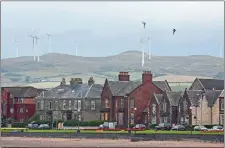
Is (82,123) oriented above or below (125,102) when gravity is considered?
below

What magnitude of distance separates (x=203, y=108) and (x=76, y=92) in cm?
3015

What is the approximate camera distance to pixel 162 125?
95.8 m

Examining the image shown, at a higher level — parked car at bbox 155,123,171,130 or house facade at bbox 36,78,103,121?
house facade at bbox 36,78,103,121

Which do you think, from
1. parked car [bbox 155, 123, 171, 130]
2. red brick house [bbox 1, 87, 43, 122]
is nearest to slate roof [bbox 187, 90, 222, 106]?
parked car [bbox 155, 123, 171, 130]

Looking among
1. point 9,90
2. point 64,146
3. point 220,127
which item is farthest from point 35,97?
point 64,146

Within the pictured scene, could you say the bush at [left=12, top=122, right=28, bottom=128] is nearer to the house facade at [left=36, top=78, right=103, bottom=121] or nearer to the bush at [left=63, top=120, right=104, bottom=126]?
the house facade at [left=36, top=78, right=103, bottom=121]

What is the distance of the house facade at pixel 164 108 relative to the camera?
3949 inches

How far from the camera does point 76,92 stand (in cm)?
11919

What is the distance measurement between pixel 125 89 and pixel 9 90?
29327 millimetres

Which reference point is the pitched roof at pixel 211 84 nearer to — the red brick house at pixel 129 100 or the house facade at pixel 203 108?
the red brick house at pixel 129 100

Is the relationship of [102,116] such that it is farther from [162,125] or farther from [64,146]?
[64,146]

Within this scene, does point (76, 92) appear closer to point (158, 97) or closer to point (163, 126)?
point (158, 97)

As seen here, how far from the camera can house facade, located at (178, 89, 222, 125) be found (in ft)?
314

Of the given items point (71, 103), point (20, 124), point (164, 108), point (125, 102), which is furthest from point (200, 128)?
point (20, 124)
